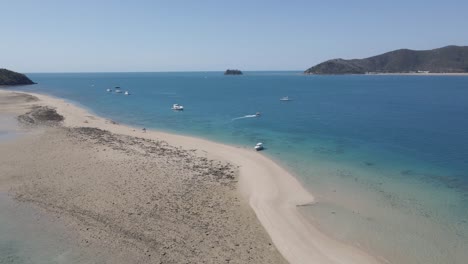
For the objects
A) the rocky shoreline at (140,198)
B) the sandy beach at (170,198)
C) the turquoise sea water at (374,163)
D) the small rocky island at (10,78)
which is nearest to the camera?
the rocky shoreline at (140,198)

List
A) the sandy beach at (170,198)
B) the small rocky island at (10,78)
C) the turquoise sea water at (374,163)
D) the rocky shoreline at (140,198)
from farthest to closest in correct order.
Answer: the small rocky island at (10,78) → the turquoise sea water at (374,163) → the sandy beach at (170,198) → the rocky shoreline at (140,198)

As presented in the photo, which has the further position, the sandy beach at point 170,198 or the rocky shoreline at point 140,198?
the sandy beach at point 170,198

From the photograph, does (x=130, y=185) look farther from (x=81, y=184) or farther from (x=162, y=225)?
(x=162, y=225)

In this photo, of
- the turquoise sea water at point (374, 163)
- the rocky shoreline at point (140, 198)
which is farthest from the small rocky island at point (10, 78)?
the rocky shoreline at point (140, 198)

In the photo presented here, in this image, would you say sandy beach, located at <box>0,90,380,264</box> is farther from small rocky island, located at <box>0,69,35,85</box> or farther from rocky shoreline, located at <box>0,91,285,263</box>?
small rocky island, located at <box>0,69,35,85</box>

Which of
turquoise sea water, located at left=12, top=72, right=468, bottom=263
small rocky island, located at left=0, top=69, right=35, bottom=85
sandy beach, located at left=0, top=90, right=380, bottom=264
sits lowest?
turquoise sea water, located at left=12, top=72, right=468, bottom=263

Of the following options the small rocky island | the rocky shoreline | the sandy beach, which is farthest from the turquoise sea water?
the small rocky island

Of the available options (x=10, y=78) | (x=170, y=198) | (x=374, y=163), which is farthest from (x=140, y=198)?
(x=10, y=78)

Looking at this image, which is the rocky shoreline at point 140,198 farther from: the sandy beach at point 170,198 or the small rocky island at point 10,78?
the small rocky island at point 10,78
